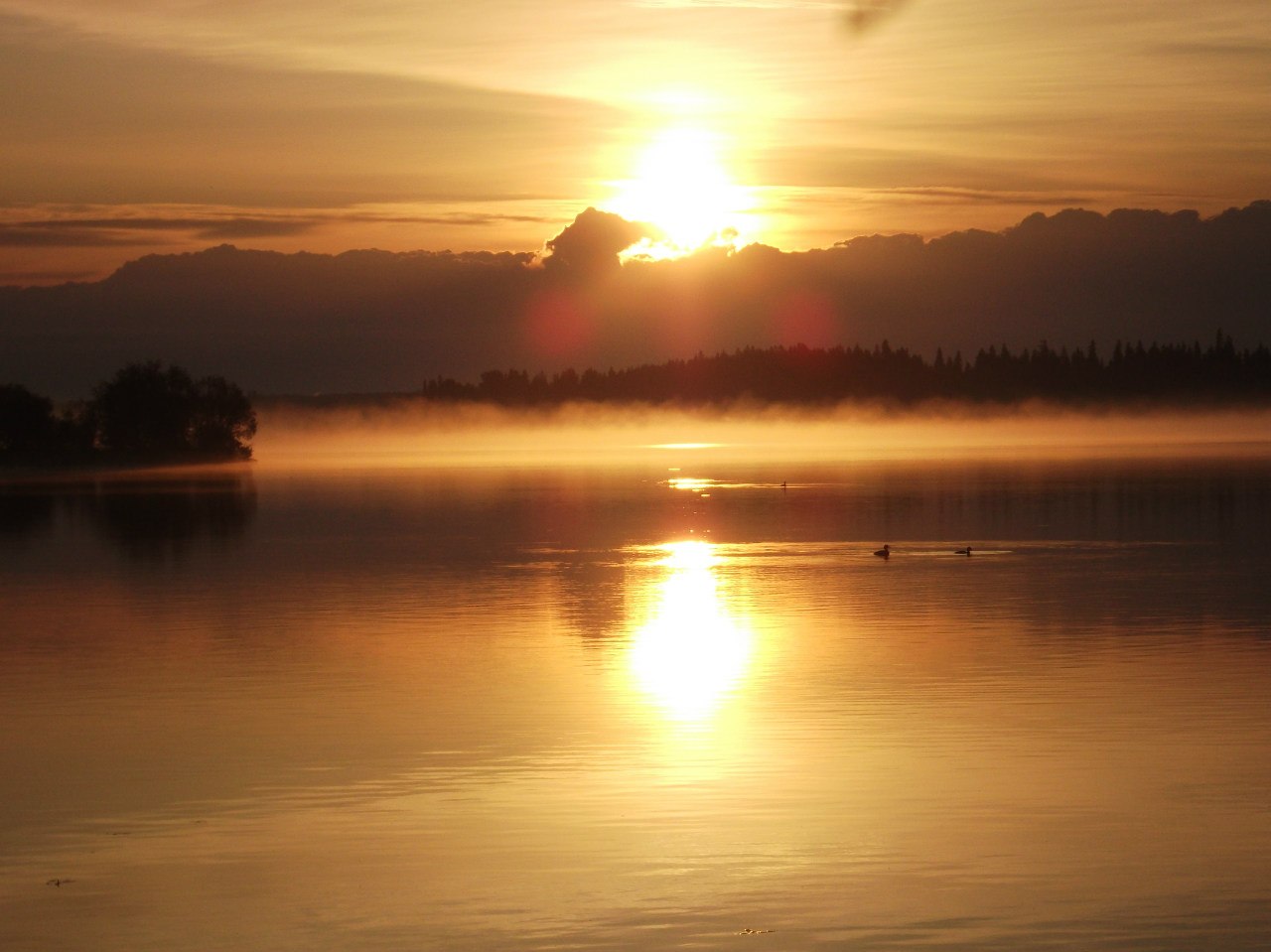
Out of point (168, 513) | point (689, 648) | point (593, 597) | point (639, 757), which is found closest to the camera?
point (639, 757)

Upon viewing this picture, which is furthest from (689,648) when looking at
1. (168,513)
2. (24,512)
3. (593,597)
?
(24,512)

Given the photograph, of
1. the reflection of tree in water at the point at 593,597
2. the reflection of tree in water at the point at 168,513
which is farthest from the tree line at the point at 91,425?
the reflection of tree in water at the point at 593,597

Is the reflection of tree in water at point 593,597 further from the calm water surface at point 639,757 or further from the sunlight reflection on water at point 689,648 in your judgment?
the sunlight reflection on water at point 689,648

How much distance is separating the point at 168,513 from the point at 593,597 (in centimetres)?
5405

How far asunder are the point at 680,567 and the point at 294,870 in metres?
38.8

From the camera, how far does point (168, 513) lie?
9456 centimetres

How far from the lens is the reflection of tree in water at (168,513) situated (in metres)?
70.6

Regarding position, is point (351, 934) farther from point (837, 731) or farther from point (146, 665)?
point (146, 665)

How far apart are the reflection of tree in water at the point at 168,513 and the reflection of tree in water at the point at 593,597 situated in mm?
16106

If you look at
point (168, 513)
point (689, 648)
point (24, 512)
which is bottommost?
point (689, 648)

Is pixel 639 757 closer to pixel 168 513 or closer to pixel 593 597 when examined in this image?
pixel 593 597

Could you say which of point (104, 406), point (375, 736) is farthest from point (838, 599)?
point (104, 406)

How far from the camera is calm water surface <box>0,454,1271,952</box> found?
1595cm

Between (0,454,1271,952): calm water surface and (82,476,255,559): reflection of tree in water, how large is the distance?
16.2 meters
